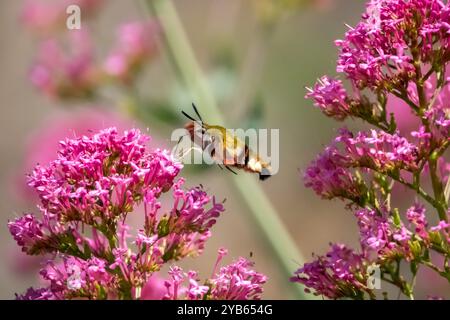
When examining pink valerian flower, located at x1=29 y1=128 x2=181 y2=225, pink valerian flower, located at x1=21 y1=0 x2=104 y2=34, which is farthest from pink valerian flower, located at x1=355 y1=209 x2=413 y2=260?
pink valerian flower, located at x1=21 y1=0 x2=104 y2=34

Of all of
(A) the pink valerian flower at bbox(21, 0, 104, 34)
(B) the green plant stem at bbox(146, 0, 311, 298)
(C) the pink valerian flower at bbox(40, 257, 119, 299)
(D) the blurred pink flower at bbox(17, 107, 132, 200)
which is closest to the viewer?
(C) the pink valerian flower at bbox(40, 257, 119, 299)

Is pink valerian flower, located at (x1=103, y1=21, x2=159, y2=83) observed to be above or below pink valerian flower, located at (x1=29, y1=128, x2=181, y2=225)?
above

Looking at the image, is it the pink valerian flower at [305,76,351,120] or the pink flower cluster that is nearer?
the pink valerian flower at [305,76,351,120]

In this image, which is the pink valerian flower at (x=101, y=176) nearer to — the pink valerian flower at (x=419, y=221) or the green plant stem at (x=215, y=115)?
the pink valerian flower at (x=419, y=221)

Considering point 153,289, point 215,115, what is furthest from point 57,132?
point 153,289

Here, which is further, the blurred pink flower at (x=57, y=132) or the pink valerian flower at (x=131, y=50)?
the blurred pink flower at (x=57, y=132)

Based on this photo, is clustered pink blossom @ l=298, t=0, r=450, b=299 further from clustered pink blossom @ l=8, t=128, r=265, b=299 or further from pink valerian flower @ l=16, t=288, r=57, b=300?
pink valerian flower @ l=16, t=288, r=57, b=300

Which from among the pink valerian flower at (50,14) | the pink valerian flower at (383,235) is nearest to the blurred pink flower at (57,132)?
the pink valerian flower at (50,14)
